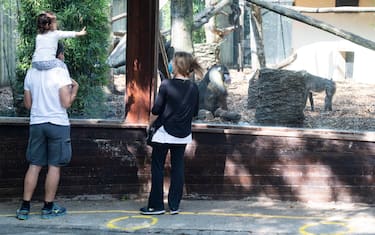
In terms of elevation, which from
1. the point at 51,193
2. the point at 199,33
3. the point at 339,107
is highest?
the point at 199,33

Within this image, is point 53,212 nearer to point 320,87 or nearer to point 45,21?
point 45,21

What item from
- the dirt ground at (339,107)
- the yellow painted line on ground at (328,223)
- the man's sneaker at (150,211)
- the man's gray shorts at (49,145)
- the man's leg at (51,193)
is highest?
the dirt ground at (339,107)

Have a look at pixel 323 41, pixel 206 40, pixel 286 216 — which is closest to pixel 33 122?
pixel 206 40

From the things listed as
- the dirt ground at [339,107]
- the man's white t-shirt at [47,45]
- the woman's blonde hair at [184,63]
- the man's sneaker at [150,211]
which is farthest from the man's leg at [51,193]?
the dirt ground at [339,107]

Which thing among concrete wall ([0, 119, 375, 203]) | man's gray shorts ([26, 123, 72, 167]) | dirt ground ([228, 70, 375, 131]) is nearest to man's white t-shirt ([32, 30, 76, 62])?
man's gray shorts ([26, 123, 72, 167])

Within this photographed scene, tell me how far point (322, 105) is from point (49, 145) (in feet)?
9.24

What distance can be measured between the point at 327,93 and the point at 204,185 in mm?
1577

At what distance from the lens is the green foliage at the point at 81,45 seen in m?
7.05

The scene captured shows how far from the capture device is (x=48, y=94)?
623 centimetres

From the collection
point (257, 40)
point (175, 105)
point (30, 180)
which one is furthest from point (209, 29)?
point (30, 180)

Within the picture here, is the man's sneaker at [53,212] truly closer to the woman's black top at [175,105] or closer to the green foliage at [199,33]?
the woman's black top at [175,105]

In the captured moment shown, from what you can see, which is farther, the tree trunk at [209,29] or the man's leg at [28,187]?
the tree trunk at [209,29]

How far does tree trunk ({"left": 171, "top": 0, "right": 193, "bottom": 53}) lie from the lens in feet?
23.4

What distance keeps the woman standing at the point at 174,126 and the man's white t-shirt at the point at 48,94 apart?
0.88 metres
